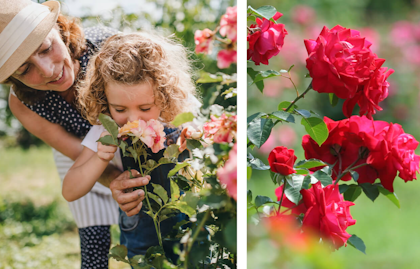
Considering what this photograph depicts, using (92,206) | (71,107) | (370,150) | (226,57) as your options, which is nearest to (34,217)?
(92,206)

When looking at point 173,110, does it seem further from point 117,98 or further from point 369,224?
point 369,224

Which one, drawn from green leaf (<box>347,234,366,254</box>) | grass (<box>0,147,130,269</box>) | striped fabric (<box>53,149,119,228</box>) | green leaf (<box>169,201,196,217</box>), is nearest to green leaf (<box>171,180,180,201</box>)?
green leaf (<box>169,201,196,217</box>)

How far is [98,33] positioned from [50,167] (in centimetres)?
212

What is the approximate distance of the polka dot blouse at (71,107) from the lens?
0.97 m

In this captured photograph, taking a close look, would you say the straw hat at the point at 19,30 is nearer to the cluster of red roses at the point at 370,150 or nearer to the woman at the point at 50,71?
the woman at the point at 50,71

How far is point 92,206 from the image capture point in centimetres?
130

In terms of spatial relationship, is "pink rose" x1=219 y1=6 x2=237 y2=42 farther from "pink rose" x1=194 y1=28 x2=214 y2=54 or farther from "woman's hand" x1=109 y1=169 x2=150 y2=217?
"woman's hand" x1=109 y1=169 x2=150 y2=217

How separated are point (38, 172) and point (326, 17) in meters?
2.70

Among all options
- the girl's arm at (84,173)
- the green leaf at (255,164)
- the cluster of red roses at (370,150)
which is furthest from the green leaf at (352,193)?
the girl's arm at (84,173)

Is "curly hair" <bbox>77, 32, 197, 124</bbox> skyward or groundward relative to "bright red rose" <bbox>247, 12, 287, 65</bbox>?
groundward

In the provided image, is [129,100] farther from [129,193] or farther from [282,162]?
[282,162]

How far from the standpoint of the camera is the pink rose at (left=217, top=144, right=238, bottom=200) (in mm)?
577

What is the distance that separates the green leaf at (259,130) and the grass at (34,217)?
3.81 feet

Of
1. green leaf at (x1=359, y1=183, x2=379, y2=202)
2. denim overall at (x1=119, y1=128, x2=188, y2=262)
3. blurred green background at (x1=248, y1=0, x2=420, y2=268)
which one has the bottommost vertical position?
blurred green background at (x1=248, y1=0, x2=420, y2=268)
